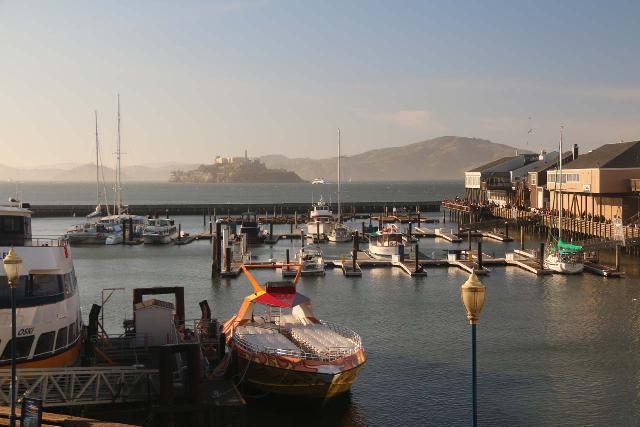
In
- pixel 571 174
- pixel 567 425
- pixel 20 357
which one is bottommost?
pixel 567 425

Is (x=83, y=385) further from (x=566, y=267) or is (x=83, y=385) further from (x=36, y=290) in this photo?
(x=566, y=267)

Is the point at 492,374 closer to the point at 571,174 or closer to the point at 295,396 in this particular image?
the point at 295,396

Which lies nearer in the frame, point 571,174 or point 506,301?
point 506,301

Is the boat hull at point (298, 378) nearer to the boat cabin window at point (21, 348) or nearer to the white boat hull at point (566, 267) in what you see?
the boat cabin window at point (21, 348)

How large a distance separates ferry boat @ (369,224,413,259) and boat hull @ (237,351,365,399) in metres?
40.5

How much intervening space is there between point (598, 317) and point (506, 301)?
252 inches

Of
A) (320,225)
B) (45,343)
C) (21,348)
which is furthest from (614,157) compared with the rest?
(21,348)

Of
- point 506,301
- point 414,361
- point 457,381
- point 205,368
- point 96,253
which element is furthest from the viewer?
point 96,253

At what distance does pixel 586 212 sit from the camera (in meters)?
81.6

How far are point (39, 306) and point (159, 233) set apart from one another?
6520 centimetres

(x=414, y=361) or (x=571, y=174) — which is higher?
(x=571, y=174)

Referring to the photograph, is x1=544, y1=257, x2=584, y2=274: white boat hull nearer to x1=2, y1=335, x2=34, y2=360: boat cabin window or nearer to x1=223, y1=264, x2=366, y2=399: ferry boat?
x1=223, y1=264, x2=366, y2=399: ferry boat

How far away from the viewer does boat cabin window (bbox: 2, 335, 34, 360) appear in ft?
72.7

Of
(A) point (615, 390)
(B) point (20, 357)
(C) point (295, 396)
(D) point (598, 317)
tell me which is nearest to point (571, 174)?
(D) point (598, 317)
